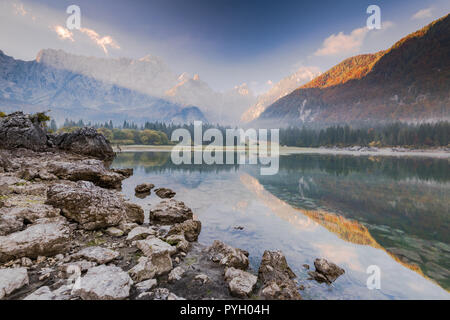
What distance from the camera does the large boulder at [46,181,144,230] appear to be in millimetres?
8570

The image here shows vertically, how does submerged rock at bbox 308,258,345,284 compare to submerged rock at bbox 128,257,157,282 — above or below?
below

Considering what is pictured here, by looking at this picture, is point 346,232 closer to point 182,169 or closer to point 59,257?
point 59,257

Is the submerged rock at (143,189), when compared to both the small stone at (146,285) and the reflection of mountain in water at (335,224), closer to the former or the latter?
the reflection of mountain in water at (335,224)

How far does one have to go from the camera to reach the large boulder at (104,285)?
456cm

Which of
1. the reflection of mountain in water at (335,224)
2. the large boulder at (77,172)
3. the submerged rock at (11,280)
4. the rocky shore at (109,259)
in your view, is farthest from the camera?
the large boulder at (77,172)

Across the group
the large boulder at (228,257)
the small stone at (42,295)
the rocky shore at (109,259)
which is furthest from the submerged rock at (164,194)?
the small stone at (42,295)

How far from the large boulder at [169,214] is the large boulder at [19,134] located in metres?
25.7

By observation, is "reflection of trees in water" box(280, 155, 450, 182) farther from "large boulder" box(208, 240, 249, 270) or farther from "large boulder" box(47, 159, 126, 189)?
"large boulder" box(208, 240, 249, 270)

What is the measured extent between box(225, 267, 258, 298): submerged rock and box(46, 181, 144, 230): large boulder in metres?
5.94

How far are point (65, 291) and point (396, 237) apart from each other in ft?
50.3

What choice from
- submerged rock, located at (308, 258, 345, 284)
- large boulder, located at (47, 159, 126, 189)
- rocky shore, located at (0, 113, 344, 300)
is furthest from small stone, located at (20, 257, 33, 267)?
large boulder, located at (47, 159, 126, 189)

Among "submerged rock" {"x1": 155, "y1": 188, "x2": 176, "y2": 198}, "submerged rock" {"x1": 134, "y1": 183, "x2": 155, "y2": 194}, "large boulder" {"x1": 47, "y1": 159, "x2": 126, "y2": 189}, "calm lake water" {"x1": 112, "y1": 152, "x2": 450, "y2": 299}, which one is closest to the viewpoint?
"calm lake water" {"x1": 112, "y1": 152, "x2": 450, "y2": 299}

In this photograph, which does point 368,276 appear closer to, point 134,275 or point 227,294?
point 227,294

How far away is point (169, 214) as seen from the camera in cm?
1189
